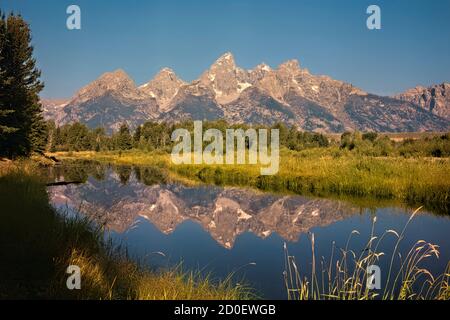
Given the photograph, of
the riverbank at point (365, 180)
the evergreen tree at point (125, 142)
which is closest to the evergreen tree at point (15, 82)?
the riverbank at point (365, 180)

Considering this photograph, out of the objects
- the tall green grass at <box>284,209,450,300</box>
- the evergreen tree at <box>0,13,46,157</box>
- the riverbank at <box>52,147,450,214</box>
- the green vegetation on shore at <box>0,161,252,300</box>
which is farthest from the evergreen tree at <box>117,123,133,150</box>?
the green vegetation on shore at <box>0,161,252,300</box>

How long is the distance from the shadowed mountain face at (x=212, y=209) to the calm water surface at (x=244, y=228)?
0.14 ft

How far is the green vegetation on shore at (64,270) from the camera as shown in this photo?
6.61 metres

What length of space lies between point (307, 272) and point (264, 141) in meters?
100

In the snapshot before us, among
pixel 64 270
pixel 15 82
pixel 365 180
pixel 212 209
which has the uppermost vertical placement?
pixel 15 82

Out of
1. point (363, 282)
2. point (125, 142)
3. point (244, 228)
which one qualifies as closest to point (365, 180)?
point (244, 228)

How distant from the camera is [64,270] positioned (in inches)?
281

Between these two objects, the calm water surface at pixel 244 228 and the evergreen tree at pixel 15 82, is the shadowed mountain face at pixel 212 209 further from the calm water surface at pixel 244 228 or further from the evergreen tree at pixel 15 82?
the evergreen tree at pixel 15 82

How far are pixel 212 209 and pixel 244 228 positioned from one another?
202 inches

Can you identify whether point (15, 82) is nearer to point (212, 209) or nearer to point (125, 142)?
point (212, 209)

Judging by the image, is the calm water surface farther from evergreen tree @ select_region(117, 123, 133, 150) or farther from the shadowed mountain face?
evergreen tree @ select_region(117, 123, 133, 150)

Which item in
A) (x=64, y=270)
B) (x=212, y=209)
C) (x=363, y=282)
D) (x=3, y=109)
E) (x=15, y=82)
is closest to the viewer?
Answer: (x=64, y=270)
